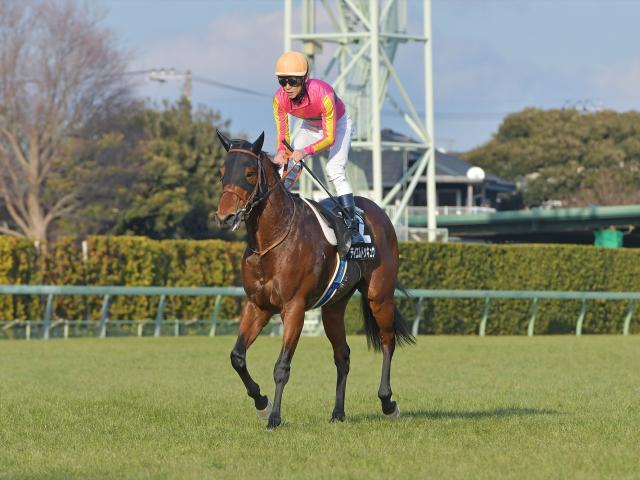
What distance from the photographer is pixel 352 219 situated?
9.05 meters

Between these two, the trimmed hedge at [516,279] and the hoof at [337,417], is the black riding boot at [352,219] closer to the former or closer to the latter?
the hoof at [337,417]

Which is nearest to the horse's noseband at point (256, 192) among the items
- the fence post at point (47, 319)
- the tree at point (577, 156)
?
the fence post at point (47, 319)

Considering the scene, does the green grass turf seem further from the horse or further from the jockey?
the jockey

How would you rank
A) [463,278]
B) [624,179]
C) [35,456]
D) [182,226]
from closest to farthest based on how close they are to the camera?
[35,456] < [463,278] < [182,226] < [624,179]

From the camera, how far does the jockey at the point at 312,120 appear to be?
8570 mm

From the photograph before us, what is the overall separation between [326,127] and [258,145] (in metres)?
0.86

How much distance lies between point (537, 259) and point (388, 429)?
21.9m

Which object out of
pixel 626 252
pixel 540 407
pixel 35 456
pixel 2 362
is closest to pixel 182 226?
pixel 626 252

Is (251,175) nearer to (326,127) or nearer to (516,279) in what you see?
(326,127)

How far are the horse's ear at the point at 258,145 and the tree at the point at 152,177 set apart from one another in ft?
109

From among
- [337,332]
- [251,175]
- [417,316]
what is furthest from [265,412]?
[417,316]

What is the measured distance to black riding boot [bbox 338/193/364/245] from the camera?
898 centimetres

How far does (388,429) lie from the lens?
27.0 ft

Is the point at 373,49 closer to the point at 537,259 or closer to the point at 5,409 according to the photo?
the point at 537,259
